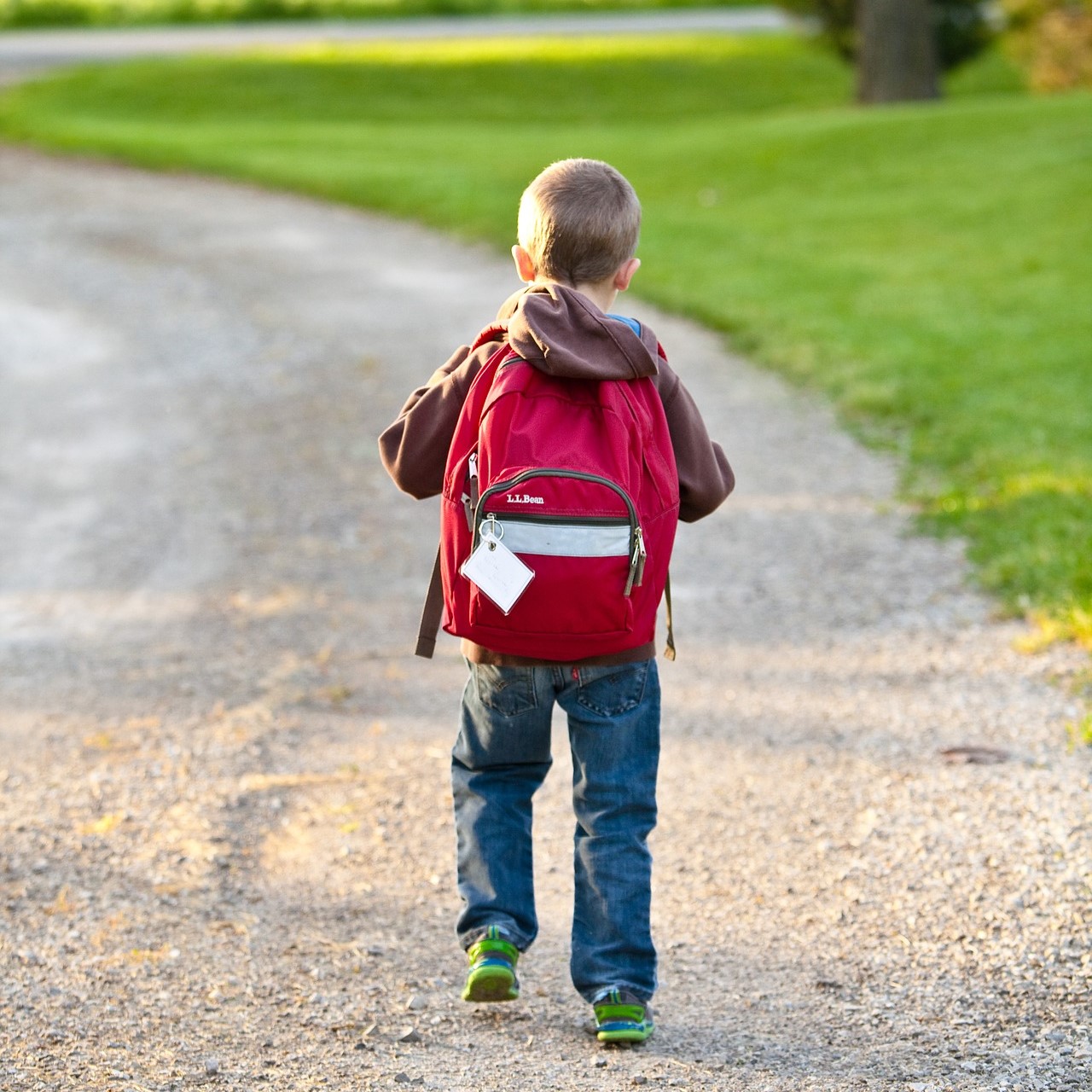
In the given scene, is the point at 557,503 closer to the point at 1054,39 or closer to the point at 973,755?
the point at 973,755

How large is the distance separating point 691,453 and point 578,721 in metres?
0.56

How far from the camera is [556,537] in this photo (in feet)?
8.56

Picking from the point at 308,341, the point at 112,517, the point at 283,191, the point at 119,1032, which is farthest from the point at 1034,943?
the point at 283,191

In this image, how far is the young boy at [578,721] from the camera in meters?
2.69

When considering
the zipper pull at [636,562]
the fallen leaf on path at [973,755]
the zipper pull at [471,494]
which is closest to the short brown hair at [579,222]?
the zipper pull at [471,494]

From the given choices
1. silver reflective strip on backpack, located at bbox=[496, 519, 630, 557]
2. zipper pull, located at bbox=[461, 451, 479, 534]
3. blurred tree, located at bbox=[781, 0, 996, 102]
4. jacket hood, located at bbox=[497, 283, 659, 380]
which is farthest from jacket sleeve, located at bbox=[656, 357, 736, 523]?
blurred tree, located at bbox=[781, 0, 996, 102]

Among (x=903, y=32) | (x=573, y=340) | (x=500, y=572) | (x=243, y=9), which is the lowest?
(x=500, y=572)

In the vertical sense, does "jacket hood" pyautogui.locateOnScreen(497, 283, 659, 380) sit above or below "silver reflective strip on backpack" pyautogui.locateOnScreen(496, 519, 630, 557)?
above

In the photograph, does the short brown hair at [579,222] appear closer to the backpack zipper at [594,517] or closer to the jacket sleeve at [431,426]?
the jacket sleeve at [431,426]

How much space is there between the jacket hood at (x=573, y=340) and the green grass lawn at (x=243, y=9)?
1149 inches

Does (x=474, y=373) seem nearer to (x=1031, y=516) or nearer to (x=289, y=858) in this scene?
(x=289, y=858)

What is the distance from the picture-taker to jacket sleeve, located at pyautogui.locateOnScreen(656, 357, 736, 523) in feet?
9.14

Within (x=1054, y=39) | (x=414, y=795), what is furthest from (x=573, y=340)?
(x=1054, y=39)

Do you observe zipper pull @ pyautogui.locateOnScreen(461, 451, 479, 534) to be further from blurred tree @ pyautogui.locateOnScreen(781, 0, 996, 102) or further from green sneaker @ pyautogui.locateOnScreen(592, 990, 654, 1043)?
blurred tree @ pyautogui.locateOnScreen(781, 0, 996, 102)
